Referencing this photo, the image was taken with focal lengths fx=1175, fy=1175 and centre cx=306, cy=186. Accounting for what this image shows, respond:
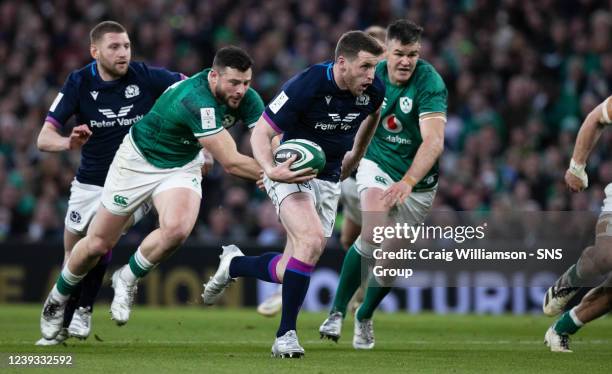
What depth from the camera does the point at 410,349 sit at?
9789mm

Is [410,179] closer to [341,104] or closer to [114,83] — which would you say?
[341,104]

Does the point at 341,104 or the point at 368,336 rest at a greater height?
the point at 341,104

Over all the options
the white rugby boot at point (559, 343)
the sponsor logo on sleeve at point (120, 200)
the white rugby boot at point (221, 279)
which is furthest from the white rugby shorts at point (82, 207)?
the white rugby boot at point (559, 343)

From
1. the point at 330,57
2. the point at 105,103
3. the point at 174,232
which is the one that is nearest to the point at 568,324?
the point at 174,232

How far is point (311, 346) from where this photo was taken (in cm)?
992

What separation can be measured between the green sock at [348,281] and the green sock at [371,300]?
230mm

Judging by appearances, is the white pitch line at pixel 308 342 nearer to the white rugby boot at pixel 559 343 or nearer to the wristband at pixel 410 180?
the white rugby boot at pixel 559 343

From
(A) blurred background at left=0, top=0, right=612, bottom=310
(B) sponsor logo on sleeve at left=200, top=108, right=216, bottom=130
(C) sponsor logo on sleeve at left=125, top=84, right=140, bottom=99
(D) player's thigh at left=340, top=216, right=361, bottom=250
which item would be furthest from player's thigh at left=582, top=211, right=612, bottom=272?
(A) blurred background at left=0, top=0, right=612, bottom=310

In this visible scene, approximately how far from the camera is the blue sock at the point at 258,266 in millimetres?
9148

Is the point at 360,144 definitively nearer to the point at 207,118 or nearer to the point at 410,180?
the point at 410,180

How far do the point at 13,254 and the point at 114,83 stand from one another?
697 centimetres

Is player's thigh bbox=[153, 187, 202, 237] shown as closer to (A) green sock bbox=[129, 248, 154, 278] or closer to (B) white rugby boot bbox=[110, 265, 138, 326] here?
(A) green sock bbox=[129, 248, 154, 278]

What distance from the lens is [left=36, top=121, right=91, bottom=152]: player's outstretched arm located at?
358 inches

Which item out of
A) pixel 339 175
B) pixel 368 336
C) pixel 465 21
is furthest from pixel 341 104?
pixel 465 21
